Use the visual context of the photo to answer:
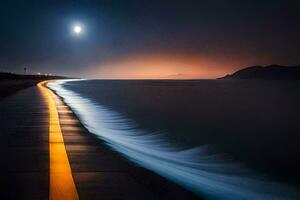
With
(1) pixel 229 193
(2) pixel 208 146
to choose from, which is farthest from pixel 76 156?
(2) pixel 208 146

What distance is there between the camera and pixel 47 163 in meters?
6.91

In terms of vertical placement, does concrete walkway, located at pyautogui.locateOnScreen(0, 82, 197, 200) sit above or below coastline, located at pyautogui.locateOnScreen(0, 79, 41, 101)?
above

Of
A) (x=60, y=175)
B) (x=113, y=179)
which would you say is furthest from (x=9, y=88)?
(x=113, y=179)

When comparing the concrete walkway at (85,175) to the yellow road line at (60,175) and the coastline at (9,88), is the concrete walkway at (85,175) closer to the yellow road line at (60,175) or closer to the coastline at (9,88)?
the yellow road line at (60,175)

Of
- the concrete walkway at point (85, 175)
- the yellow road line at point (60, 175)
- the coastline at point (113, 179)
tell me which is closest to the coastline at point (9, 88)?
the concrete walkway at point (85, 175)

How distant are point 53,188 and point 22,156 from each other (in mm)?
2828

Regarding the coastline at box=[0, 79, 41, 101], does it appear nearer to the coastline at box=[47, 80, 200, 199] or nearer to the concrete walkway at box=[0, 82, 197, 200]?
the concrete walkway at box=[0, 82, 197, 200]

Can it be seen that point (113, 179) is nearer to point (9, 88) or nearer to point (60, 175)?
point (60, 175)

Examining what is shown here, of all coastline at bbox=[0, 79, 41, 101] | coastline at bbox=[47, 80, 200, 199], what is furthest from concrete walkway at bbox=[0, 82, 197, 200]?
coastline at bbox=[0, 79, 41, 101]

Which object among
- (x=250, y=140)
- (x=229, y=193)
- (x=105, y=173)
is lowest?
(x=250, y=140)

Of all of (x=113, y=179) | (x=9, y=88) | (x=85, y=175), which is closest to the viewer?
(x=113, y=179)

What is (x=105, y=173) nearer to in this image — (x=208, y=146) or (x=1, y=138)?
(x=1, y=138)

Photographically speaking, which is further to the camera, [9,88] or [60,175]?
[9,88]

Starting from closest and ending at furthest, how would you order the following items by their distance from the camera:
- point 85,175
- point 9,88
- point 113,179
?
1. point 113,179
2. point 85,175
3. point 9,88
